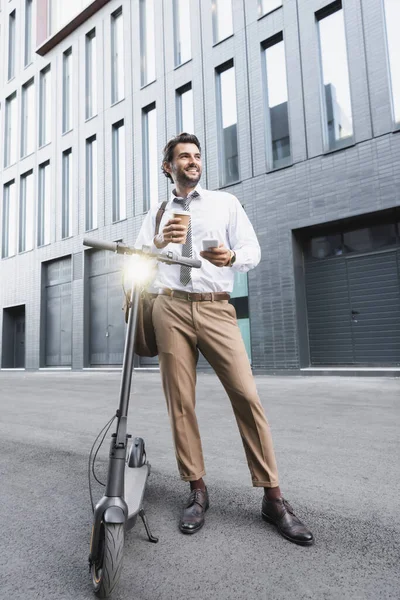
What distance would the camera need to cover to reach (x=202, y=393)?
708 centimetres

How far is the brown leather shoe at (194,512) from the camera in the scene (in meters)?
1.89

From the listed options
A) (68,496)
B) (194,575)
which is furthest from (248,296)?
(194,575)

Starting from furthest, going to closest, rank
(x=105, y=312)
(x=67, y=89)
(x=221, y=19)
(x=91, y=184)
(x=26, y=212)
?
(x=26, y=212)
(x=67, y=89)
(x=91, y=184)
(x=105, y=312)
(x=221, y=19)

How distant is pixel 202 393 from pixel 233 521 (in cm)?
511

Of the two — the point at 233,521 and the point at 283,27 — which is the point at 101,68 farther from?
the point at 233,521

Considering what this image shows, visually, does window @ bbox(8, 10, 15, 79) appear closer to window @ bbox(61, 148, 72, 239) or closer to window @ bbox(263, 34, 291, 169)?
window @ bbox(61, 148, 72, 239)

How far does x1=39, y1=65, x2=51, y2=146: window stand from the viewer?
58.2ft

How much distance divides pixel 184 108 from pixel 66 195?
636 cm

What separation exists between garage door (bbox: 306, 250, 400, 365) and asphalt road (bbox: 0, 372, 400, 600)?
533 cm

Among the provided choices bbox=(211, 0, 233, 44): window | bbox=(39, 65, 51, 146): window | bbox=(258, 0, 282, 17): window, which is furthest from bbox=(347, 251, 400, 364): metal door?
bbox=(39, 65, 51, 146): window

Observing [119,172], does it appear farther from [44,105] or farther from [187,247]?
[187,247]

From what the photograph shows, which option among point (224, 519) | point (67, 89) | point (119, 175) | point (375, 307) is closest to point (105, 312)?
point (119, 175)

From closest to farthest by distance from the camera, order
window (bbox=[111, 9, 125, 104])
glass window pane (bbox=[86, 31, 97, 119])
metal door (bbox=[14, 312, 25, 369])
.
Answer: window (bbox=[111, 9, 125, 104]) → glass window pane (bbox=[86, 31, 97, 119]) → metal door (bbox=[14, 312, 25, 369])

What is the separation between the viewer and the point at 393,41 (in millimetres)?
9359
